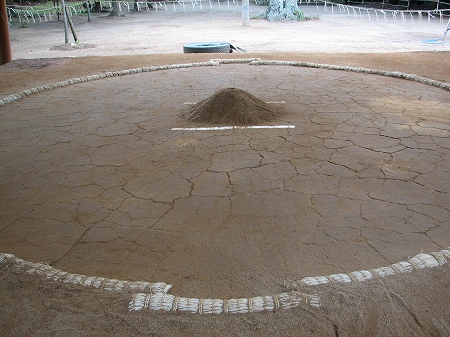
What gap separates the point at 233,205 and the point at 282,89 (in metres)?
2.62

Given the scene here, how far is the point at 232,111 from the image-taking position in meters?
3.55

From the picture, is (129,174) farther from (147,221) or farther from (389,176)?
(389,176)

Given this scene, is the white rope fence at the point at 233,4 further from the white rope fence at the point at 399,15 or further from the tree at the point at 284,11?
the tree at the point at 284,11

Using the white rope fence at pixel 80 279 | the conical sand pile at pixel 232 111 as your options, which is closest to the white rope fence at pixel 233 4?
the conical sand pile at pixel 232 111

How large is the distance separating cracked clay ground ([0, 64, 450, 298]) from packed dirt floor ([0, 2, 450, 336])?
0.03 feet

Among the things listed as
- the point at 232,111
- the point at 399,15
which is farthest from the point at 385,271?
the point at 399,15

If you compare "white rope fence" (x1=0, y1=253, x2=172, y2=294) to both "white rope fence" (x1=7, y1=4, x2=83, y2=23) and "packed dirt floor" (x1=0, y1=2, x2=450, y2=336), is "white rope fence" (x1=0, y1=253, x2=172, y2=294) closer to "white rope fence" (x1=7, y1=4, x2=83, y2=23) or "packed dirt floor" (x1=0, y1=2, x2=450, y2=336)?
"packed dirt floor" (x1=0, y1=2, x2=450, y2=336)

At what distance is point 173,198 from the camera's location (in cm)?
234

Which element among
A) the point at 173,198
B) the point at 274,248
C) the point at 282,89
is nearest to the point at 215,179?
the point at 173,198

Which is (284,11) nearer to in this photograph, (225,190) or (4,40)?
(4,40)

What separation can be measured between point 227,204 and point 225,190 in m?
0.17

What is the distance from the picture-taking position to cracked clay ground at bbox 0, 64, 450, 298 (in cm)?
181

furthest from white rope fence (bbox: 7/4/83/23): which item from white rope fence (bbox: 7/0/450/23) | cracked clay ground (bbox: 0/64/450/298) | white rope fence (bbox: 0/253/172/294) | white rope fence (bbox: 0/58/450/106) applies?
white rope fence (bbox: 0/253/172/294)

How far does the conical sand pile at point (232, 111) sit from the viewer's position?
352cm
